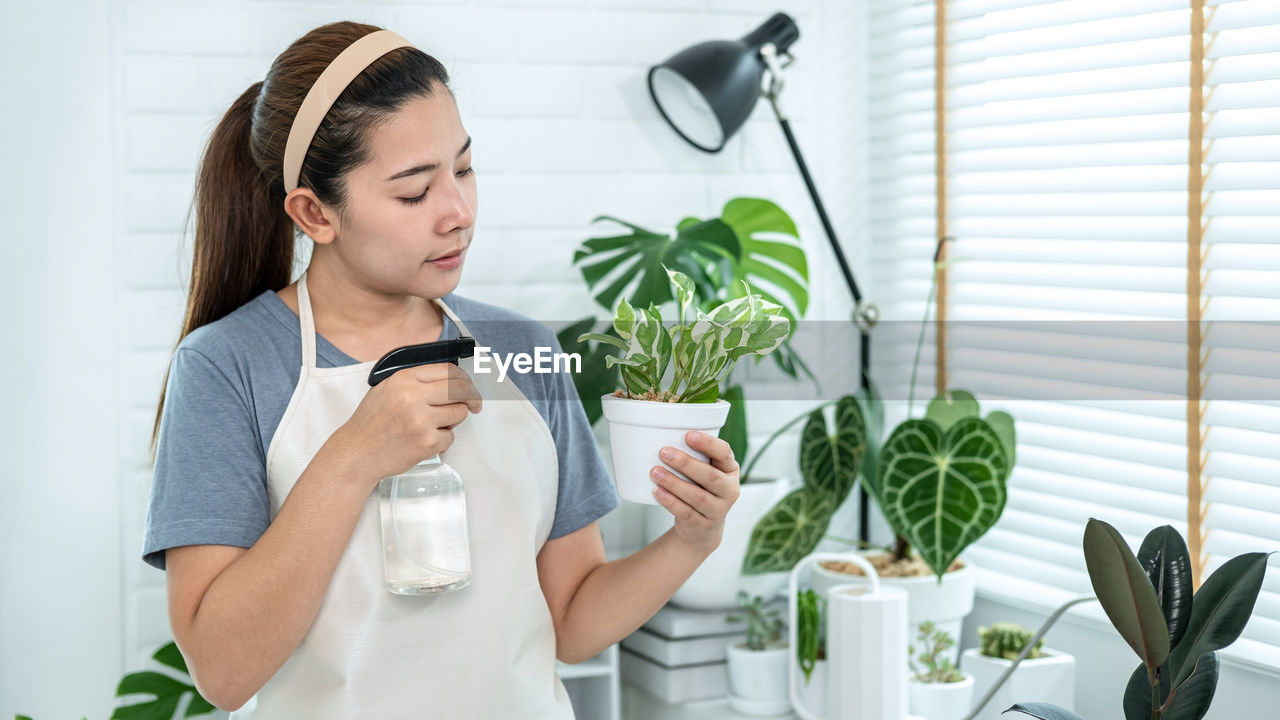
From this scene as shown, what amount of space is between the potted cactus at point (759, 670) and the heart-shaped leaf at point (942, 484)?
0.29 m

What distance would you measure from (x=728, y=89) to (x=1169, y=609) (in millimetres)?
1081

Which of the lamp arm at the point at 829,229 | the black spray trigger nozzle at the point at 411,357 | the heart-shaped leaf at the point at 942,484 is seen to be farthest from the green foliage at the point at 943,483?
the black spray trigger nozzle at the point at 411,357

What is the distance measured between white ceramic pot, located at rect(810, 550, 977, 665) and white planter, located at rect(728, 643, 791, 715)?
0.45 feet

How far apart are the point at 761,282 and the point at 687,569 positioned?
1.04 meters

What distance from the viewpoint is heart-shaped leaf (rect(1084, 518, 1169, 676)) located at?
1019mm

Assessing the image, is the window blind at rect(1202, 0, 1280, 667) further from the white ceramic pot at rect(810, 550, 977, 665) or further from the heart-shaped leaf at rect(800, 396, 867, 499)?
the heart-shaped leaf at rect(800, 396, 867, 499)

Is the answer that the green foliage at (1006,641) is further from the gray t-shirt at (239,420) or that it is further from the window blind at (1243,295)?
the gray t-shirt at (239,420)

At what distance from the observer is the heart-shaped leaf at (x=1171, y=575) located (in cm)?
106

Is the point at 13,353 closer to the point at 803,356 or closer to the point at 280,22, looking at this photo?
the point at 280,22

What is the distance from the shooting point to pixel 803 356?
215 centimetres

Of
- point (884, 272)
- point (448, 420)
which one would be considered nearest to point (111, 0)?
point (448, 420)

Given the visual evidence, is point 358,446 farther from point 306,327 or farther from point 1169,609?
point 1169,609

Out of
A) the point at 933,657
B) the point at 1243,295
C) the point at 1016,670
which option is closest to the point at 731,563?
the point at 933,657

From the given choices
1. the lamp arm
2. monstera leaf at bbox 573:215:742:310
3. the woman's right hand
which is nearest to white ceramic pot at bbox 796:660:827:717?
the lamp arm
